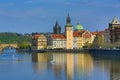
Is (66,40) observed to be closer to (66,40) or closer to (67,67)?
(66,40)

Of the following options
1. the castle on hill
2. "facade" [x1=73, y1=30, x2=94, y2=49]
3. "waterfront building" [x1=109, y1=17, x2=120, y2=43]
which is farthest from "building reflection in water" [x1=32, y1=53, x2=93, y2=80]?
"facade" [x1=73, y1=30, x2=94, y2=49]

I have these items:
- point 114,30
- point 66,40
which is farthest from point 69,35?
point 114,30

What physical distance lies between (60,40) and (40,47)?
26.7ft

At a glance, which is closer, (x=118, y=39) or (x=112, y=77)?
(x=112, y=77)

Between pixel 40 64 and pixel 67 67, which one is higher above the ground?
pixel 40 64

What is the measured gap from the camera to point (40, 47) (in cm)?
18612

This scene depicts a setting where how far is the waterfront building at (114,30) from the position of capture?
14361 cm

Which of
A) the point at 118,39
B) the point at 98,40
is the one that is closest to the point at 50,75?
the point at 118,39

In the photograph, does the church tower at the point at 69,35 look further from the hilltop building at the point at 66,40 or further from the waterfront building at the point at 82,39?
the waterfront building at the point at 82,39

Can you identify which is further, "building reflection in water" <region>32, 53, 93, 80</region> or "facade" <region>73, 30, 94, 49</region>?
"facade" <region>73, 30, 94, 49</region>

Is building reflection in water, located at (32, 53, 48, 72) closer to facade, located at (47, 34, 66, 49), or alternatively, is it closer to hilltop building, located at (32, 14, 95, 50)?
hilltop building, located at (32, 14, 95, 50)

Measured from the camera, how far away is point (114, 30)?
148625mm

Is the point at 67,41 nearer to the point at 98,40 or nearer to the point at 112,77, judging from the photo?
the point at 98,40

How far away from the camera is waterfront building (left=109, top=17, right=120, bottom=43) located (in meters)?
144
